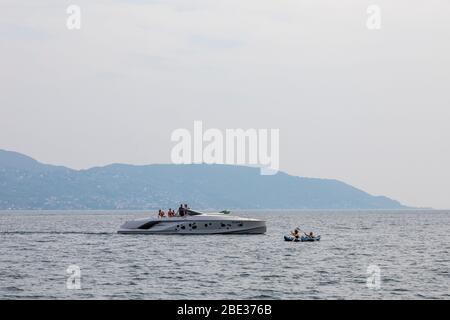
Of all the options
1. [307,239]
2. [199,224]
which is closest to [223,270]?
[199,224]

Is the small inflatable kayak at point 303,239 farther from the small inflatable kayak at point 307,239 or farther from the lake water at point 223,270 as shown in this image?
the lake water at point 223,270

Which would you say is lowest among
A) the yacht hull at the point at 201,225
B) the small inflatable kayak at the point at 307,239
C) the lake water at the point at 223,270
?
the lake water at the point at 223,270

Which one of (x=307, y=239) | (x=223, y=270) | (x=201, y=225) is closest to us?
(x=223, y=270)

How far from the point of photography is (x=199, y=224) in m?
97.4

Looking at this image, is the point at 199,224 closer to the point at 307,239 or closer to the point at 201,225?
the point at 201,225

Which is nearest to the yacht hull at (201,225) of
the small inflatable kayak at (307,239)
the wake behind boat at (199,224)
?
the wake behind boat at (199,224)

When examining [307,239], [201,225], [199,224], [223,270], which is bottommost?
[223,270]

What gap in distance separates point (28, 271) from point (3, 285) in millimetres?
9221

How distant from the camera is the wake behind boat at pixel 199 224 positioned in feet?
320

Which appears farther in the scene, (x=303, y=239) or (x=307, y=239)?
(x=307, y=239)

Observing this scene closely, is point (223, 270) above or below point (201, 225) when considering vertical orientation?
below
